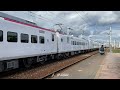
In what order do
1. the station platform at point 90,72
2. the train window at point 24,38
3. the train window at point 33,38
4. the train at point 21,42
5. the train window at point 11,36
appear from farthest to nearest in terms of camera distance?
the train window at point 33,38 < the train window at point 24,38 < the station platform at point 90,72 < the train window at point 11,36 < the train at point 21,42

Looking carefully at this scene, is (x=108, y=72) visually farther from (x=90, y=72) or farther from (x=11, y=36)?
(x=11, y=36)

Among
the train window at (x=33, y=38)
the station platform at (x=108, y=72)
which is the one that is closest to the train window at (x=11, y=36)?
the train window at (x=33, y=38)

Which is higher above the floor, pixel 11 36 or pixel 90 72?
pixel 11 36

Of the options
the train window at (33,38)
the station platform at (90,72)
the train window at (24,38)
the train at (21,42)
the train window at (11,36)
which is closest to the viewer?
the train at (21,42)

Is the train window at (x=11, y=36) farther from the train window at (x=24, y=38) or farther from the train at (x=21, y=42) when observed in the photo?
the train window at (x=24, y=38)

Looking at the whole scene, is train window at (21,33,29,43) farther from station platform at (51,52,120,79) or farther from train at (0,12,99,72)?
station platform at (51,52,120,79)

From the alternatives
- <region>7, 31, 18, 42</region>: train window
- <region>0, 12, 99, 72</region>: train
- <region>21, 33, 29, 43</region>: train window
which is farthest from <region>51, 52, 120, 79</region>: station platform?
<region>7, 31, 18, 42</region>: train window

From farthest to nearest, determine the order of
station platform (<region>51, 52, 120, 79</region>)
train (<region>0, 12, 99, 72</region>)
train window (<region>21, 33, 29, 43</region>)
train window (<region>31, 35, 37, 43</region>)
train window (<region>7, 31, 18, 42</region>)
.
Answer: train window (<region>31, 35, 37, 43</region>), train window (<region>21, 33, 29, 43</region>), station platform (<region>51, 52, 120, 79</region>), train window (<region>7, 31, 18, 42</region>), train (<region>0, 12, 99, 72</region>)

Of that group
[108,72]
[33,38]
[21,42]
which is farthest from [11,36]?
[108,72]

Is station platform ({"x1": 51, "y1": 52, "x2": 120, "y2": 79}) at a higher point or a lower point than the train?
lower
